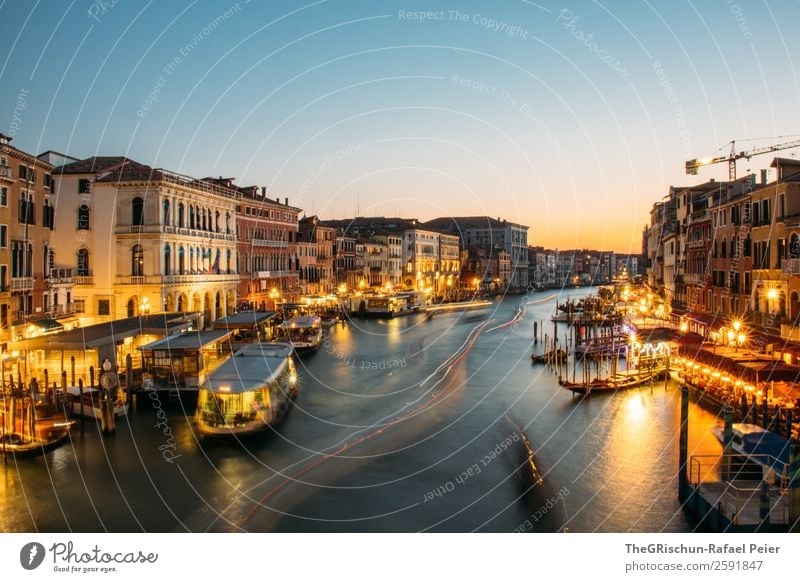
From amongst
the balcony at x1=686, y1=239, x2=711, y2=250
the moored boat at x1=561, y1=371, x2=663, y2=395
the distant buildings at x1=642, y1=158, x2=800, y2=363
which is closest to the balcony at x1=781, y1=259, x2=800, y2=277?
the distant buildings at x1=642, y1=158, x2=800, y2=363

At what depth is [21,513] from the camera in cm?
732

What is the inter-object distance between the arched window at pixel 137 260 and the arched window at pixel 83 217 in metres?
1.37

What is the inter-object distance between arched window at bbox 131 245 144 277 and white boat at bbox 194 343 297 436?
317 inches

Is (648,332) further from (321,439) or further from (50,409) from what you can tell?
(50,409)

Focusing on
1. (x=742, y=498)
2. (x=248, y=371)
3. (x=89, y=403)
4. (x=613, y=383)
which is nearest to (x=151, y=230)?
(x=89, y=403)

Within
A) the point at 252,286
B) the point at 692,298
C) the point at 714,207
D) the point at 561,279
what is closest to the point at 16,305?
the point at 252,286

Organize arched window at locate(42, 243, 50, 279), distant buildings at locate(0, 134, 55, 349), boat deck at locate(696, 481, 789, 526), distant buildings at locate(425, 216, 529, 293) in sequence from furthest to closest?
distant buildings at locate(425, 216, 529, 293)
arched window at locate(42, 243, 50, 279)
distant buildings at locate(0, 134, 55, 349)
boat deck at locate(696, 481, 789, 526)

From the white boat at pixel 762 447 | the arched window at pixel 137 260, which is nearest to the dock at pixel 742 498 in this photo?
the white boat at pixel 762 447

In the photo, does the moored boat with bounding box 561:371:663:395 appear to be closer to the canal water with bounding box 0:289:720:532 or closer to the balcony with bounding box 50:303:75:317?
the canal water with bounding box 0:289:720:532

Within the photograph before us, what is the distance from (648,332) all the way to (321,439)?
10662 millimetres

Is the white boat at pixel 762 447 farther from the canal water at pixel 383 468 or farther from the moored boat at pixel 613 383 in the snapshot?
the moored boat at pixel 613 383

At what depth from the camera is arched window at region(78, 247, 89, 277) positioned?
1808 cm

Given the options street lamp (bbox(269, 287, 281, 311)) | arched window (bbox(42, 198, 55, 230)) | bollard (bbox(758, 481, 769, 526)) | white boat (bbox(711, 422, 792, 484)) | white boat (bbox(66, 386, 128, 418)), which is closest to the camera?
bollard (bbox(758, 481, 769, 526))

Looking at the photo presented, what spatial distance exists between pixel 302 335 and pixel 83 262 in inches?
265
